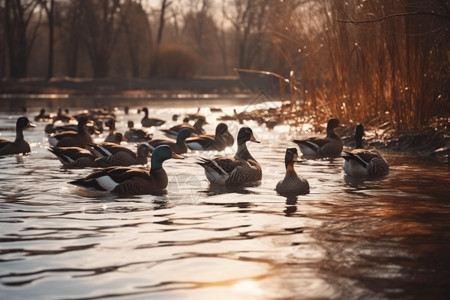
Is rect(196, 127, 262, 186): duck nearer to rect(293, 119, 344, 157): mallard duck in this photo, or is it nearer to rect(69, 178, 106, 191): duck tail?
rect(69, 178, 106, 191): duck tail

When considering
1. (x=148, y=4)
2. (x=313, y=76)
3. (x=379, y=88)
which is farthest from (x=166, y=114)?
(x=148, y=4)

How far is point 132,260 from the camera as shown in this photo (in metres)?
7.09

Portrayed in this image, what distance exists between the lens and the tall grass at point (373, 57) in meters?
16.0

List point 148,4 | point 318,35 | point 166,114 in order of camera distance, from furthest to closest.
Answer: point 148,4, point 166,114, point 318,35

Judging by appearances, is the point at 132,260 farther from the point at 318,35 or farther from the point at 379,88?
the point at 318,35

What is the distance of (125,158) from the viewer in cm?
1516

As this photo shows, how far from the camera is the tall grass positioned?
1599cm

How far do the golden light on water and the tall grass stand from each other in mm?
8496

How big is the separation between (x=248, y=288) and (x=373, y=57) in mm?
11982

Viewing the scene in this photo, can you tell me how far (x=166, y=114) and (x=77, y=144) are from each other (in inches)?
670

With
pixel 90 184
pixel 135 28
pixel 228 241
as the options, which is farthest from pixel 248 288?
pixel 135 28

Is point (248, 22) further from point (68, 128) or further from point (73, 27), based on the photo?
point (68, 128)

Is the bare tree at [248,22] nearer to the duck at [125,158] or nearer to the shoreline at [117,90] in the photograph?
the shoreline at [117,90]

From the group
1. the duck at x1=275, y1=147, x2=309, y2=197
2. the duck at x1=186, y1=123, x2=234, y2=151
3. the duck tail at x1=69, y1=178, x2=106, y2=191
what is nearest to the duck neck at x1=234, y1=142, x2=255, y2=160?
the duck at x1=275, y1=147, x2=309, y2=197
